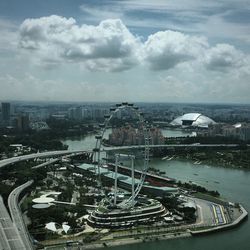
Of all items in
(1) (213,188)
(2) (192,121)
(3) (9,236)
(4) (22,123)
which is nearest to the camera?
(3) (9,236)

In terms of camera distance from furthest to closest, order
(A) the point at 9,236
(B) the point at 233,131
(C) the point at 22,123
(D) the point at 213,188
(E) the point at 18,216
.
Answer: (C) the point at 22,123
(B) the point at 233,131
(D) the point at 213,188
(E) the point at 18,216
(A) the point at 9,236

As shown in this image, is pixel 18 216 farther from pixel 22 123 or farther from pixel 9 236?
pixel 22 123

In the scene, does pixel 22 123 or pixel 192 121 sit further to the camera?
pixel 192 121

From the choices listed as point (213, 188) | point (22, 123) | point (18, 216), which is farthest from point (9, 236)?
point (22, 123)

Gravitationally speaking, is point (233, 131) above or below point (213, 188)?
above

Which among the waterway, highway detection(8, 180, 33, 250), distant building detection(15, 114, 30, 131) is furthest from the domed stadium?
highway detection(8, 180, 33, 250)

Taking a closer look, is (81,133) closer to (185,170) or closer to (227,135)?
(227,135)

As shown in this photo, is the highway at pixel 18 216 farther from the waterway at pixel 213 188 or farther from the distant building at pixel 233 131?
the distant building at pixel 233 131

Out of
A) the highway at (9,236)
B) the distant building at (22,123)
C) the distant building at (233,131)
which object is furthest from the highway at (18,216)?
the distant building at (22,123)
